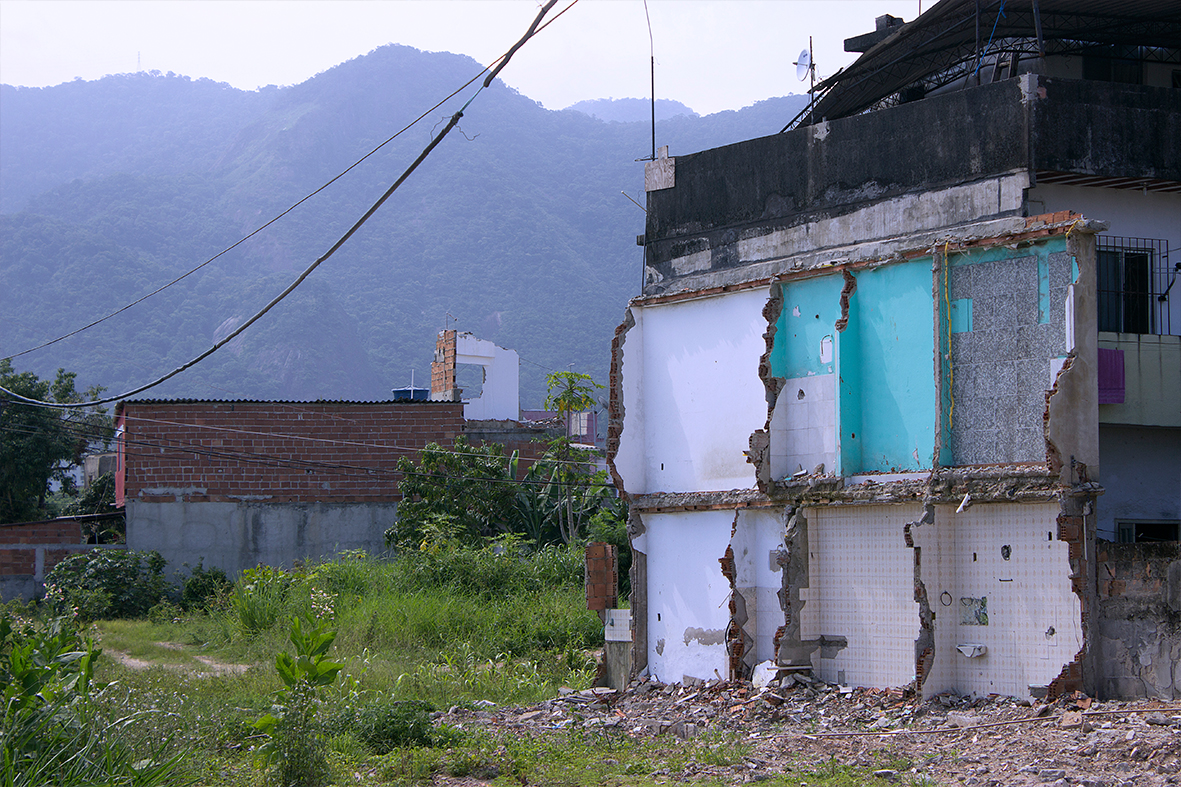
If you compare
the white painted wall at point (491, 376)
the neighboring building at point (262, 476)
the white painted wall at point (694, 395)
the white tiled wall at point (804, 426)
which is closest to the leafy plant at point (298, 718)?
the white tiled wall at point (804, 426)

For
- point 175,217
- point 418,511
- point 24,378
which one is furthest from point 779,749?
point 175,217

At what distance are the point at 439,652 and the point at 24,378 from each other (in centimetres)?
1687

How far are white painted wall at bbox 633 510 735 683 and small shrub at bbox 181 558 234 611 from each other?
10.7m

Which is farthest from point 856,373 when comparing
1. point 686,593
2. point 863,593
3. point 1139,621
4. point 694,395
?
point 1139,621

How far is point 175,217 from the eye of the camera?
330 ft

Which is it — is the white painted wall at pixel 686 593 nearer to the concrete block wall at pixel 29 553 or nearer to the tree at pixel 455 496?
the tree at pixel 455 496

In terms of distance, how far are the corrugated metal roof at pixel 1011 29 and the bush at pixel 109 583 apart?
15.8 m

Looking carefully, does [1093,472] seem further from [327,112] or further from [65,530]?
[327,112]

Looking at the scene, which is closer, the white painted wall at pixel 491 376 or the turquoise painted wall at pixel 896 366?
the turquoise painted wall at pixel 896 366

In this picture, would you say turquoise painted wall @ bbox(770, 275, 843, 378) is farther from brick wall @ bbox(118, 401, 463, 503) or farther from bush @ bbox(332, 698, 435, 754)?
brick wall @ bbox(118, 401, 463, 503)

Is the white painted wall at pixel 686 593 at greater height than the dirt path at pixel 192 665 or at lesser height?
greater

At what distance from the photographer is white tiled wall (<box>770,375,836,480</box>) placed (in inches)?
441

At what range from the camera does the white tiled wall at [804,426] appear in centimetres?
1121

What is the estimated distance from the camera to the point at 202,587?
21188mm
